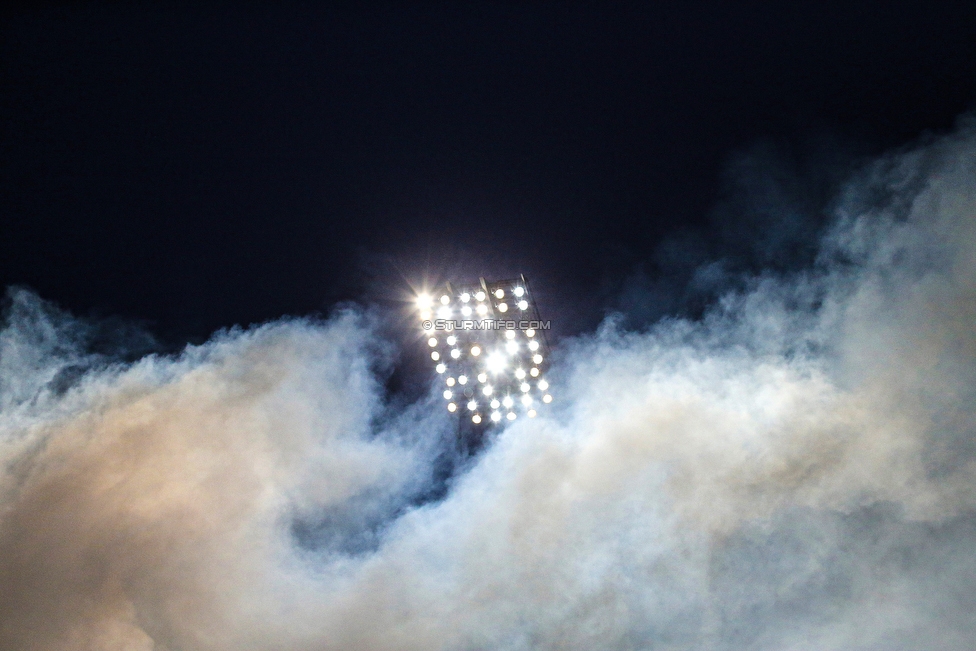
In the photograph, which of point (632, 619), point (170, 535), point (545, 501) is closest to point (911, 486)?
point (632, 619)

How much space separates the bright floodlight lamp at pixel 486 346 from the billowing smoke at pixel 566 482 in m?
1.61

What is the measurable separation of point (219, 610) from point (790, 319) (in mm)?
13963

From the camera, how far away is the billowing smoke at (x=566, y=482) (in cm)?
1120

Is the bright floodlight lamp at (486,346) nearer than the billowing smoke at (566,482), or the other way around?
the billowing smoke at (566,482)

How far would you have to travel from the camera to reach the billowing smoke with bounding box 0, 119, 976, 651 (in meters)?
11.2

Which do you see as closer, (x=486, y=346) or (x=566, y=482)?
(x=486, y=346)

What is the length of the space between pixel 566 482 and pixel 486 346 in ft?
11.9

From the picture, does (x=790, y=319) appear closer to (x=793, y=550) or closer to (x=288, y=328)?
(x=793, y=550)

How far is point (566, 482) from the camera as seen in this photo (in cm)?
1388

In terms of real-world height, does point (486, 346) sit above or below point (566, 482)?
above

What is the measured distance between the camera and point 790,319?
520 inches

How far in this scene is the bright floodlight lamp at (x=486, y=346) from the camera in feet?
44.0

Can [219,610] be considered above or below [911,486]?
above

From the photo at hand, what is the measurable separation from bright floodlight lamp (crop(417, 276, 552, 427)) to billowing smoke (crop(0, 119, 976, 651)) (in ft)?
5.27
